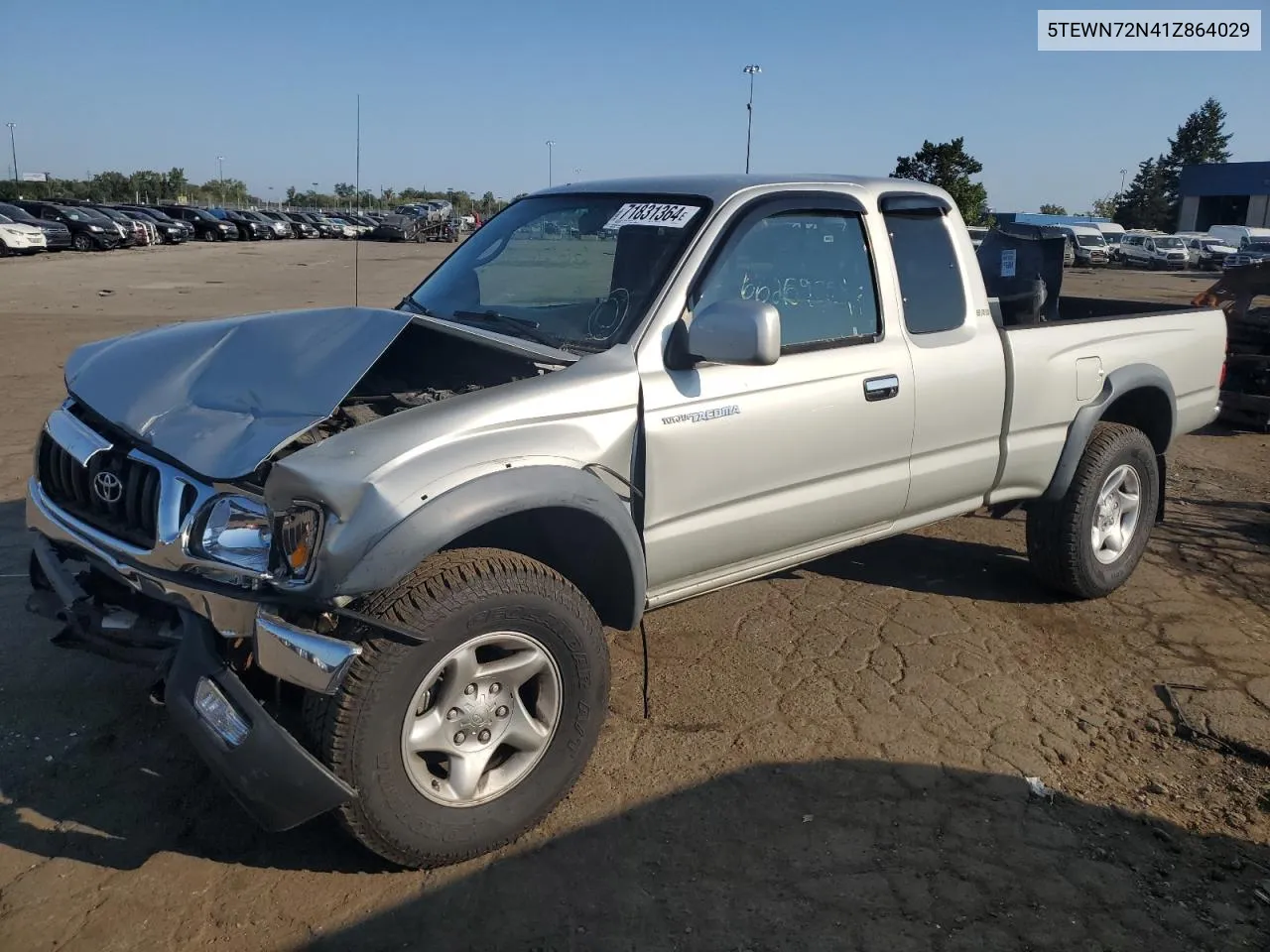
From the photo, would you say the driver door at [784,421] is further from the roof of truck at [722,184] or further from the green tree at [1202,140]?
the green tree at [1202,140]

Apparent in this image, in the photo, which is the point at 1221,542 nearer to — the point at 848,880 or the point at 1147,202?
the point at 848,880

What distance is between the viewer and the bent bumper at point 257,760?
2400 millimetres

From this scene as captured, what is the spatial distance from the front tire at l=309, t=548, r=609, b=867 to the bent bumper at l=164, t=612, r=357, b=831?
96mm

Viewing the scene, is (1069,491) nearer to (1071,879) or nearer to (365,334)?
(1071,879)

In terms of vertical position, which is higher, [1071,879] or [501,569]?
[501,569]

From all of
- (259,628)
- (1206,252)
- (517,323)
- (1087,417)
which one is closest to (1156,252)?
(1206,252)

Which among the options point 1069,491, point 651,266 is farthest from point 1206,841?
point 651,266

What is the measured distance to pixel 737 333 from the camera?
301 cm

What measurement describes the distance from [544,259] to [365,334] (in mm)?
992

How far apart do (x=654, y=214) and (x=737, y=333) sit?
846 mm

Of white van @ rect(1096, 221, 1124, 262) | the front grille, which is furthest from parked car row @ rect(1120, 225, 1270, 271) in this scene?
the front grille

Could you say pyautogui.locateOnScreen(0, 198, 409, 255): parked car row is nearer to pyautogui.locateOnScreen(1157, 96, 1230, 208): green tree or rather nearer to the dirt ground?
the dirt ground

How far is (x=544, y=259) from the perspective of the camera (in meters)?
3.92

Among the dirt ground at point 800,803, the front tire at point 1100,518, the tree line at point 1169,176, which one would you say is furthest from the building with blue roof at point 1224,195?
the dirt ground at point 800,803
